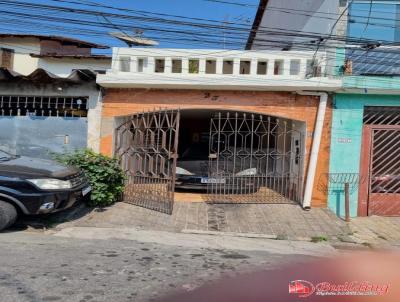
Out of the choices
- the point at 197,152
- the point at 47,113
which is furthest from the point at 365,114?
the point at 47,113

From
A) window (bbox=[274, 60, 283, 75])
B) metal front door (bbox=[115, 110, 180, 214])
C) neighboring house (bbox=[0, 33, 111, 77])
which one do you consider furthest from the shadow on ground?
neighboring house (bbox=[0, 33, 111, 77])

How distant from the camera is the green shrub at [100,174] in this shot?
8.12 metres

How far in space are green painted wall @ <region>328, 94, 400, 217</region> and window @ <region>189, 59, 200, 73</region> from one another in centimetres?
316

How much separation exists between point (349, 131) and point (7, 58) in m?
17.2

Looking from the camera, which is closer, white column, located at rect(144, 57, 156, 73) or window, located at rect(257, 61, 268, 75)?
white column, located at rect(144, 57, 156, 73)

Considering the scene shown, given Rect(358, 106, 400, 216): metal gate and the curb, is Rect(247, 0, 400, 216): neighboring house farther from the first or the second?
the curb

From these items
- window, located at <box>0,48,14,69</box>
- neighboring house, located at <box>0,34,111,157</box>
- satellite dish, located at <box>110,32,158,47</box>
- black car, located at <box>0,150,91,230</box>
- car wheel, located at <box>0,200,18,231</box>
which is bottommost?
car wheel, located at <box>0,200,18,231</box>

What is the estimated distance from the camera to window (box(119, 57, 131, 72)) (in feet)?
31.2

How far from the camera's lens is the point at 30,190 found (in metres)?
6.48

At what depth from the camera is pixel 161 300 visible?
3898 millimetres

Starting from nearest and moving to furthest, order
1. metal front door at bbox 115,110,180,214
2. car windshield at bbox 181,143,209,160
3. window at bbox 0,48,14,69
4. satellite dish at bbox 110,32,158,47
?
metal front door at bbox 115,110,180,214 → car windshield at bbox 181,143,209,160 → satellite dish at bbox 110,32,158,47 → window at bbox 0,48,14,69

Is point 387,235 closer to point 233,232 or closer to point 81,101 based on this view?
point 233,232

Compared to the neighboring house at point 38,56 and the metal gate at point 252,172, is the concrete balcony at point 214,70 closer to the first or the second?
the metal gate at point 252,172

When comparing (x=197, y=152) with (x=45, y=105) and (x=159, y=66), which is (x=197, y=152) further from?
(x=45, y=105)
